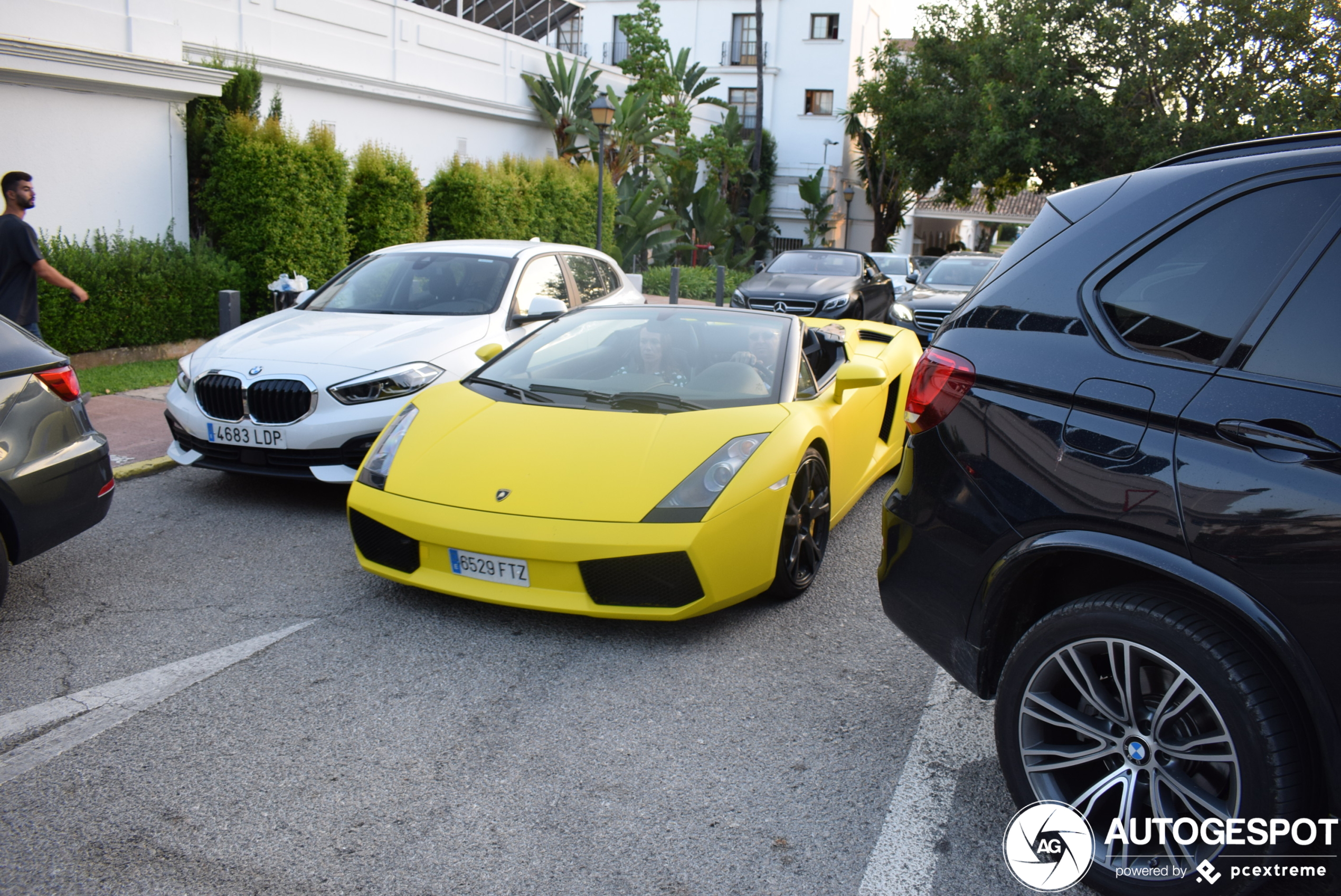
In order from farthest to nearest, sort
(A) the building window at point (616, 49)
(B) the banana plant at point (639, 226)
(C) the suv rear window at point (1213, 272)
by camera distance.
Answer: (A) the building window at point (616, 49) < (B) the banana plant at point (639, 226) < (C) the suv rear window at point (1213, 272)

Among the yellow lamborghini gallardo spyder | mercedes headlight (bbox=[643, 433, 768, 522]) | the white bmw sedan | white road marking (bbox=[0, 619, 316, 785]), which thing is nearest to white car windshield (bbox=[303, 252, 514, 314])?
the white bmw sedan

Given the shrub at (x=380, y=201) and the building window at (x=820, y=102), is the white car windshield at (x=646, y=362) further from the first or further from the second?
the building window at (x=820, y=102)

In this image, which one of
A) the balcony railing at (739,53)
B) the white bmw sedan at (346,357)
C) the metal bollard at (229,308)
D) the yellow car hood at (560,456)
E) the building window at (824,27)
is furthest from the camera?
the balcony railing at (739,53)

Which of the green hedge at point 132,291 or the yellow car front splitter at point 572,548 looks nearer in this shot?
the yellow car front splitter at point 572,548

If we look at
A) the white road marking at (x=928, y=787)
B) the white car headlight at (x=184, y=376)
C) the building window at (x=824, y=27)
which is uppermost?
the building window at (x=824, y=27)

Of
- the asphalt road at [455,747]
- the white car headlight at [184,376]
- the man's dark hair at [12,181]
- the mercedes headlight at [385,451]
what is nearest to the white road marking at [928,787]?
the asphalt road at [455,747]

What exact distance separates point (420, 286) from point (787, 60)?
4002 cm

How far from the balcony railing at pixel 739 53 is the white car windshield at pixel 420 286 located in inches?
1586

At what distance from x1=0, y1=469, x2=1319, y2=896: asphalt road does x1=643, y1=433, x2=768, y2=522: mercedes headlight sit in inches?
22.4

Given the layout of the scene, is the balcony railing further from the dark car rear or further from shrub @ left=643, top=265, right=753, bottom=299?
the dark car rear

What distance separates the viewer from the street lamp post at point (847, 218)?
145ft

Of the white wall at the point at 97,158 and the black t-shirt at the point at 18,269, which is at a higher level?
the white wall at the point at 97,158

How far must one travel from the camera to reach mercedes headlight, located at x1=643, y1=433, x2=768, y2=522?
390 cm

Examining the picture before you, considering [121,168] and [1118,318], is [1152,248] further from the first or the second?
[121,168]
